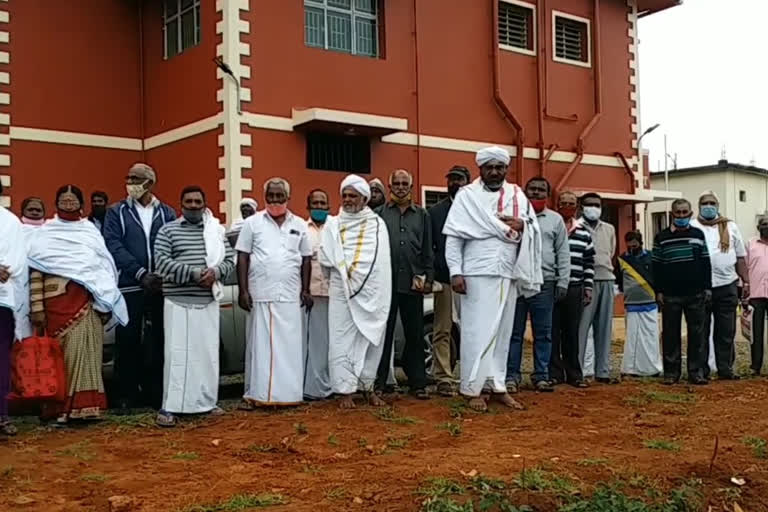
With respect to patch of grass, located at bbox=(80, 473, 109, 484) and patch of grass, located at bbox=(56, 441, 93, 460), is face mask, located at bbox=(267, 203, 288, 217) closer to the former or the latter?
patch of grass, located at bbox=(56, 441, 93, 460)

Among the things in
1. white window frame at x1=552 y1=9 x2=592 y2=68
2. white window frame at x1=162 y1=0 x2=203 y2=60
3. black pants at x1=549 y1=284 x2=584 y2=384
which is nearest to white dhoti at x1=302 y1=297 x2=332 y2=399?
black pants at x1=549 y1=284 x2=584 y2=384

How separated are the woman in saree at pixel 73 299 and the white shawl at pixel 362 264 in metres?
1.68

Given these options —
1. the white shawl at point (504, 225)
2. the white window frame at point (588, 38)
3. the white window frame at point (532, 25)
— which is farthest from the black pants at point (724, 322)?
the white window frame at point (588, 38)

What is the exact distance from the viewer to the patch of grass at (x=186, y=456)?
5.30 meters

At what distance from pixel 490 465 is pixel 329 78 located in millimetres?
9849

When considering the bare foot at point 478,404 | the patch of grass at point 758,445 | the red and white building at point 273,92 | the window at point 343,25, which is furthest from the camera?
the window at point 343,25

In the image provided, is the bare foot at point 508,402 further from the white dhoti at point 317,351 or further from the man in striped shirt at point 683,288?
the man in striped shirt at point 683,288

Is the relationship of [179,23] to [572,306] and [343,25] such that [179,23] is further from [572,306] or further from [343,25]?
[572,306]

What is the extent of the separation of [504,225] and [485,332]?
0.83 meters

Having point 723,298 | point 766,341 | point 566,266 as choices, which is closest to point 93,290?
point 566,266

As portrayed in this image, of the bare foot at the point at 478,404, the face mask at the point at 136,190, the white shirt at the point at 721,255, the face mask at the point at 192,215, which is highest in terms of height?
the face mask at the point at 136,190

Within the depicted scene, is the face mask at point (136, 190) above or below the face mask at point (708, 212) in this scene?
above

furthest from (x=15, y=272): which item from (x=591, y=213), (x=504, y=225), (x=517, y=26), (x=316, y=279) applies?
(x=517, y=26)

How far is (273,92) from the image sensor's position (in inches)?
523
